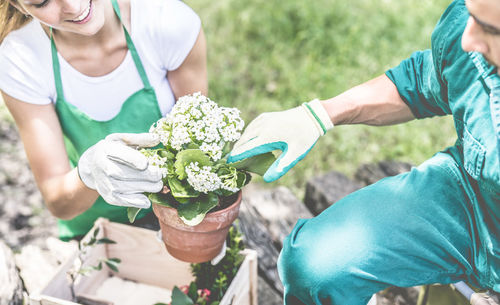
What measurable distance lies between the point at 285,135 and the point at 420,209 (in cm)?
48

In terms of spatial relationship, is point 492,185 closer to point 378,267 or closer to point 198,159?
point 378,267

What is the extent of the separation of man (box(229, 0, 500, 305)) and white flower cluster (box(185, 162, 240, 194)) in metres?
0.15

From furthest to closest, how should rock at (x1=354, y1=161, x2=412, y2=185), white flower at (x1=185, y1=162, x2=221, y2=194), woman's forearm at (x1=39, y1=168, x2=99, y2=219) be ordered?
rock at (x1=354, y1=161, x2=412, y2=185)
woman's forearm at (x1=39, y1=168, x2=99, y2=219)
white flower at (x1=185, y1=162, x2=221, y2=194)

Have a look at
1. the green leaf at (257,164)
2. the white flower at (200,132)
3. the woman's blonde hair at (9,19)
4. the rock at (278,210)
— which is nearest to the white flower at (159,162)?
the white flower at (200,132)

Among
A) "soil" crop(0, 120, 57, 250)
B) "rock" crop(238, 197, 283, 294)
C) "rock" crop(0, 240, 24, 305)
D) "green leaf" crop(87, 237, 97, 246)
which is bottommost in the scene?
"soil" crop(0, 120, 57, 250)

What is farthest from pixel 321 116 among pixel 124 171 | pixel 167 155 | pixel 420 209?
pixel 124 171

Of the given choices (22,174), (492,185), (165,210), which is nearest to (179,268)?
(165,210)

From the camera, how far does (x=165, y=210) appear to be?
147 centimetres

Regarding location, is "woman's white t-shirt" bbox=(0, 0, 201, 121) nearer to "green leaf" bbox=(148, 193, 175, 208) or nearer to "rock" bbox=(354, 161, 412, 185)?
"green leaf" bbox=(148, 193, 175, 208)

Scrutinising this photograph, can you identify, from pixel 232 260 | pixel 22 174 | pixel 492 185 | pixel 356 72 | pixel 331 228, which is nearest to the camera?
pixel 492 185

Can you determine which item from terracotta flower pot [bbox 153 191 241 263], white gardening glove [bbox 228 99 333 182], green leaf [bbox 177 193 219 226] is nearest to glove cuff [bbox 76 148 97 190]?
terracotta flower pot [bbox 153 191 241 263]

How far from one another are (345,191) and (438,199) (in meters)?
0.91

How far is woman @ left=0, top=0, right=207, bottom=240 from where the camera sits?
68.7 inches

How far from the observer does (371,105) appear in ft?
5.64
